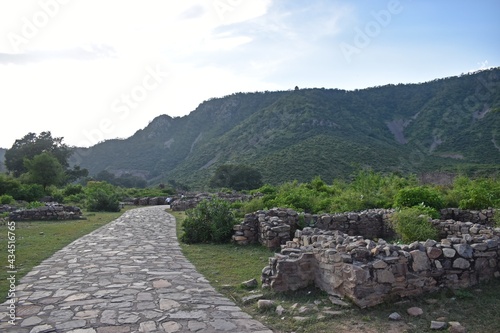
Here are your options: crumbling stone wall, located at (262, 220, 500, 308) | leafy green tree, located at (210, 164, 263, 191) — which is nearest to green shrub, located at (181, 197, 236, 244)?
crumbling stone wall, located at (262, 220, 500, 308)

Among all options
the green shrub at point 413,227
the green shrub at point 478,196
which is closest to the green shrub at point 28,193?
the green shrub at point 413,227

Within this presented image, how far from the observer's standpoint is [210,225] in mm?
10938

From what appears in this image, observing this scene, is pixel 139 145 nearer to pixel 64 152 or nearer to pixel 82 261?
pixel 64 152

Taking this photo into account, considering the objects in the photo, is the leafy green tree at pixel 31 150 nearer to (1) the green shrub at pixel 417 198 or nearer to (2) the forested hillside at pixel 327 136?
(2) the forested hillside at pixel 327 136

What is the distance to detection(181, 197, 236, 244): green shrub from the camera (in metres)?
10.8

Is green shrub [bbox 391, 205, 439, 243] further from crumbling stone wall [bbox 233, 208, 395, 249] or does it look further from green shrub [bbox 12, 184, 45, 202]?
green shrub [bbox 12, 184, 45, 202]

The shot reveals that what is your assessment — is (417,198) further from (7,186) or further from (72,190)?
(72,190)

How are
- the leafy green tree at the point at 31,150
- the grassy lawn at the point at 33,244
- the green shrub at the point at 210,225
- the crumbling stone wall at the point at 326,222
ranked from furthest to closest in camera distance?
the leafy green tree at the point at 31,150, the green shrub at the point at 210,225, the crumbling stone wall at the point at 326,222, the grassy lawn at the point at 33,244

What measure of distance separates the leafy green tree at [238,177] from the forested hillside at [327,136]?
4.37 feet

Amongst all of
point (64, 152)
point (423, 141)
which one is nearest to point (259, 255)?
point (423, 141)

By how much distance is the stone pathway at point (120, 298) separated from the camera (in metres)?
4.32

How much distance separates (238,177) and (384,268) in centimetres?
3938

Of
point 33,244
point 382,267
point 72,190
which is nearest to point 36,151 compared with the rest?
point 72,190

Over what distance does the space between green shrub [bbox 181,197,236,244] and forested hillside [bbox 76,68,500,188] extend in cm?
2859
